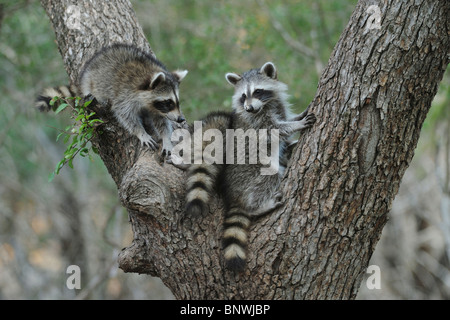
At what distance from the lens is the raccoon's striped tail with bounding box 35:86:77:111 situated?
13.9 ft

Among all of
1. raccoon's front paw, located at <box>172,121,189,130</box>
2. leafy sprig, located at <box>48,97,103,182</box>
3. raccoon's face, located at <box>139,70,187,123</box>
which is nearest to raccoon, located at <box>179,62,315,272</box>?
raccoon's front paw, located at <box>172,121,189,130</box>

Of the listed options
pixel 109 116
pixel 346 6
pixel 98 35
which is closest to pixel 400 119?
pixel 109 116

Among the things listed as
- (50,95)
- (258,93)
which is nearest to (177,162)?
(258,93)

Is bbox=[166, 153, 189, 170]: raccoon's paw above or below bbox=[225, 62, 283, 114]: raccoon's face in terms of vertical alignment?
below

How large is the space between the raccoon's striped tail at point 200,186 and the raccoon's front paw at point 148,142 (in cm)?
41

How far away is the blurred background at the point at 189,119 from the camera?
714 cm

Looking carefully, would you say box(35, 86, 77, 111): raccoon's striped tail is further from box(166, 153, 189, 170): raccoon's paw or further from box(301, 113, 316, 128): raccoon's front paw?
box(301, 113, 316, 128): raccoon's front paw

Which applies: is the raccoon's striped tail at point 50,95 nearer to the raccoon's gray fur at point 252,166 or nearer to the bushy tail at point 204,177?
the bushy tail at point 204,177

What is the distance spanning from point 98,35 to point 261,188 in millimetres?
2013

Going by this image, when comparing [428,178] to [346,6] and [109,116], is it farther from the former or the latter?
[109,116]

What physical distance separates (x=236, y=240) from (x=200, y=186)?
1.50 ft

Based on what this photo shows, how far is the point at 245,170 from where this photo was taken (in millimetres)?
3939

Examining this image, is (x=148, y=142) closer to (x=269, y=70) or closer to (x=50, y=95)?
(x=50, y=95)

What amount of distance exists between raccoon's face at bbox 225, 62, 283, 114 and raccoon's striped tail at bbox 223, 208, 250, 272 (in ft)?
3.89
